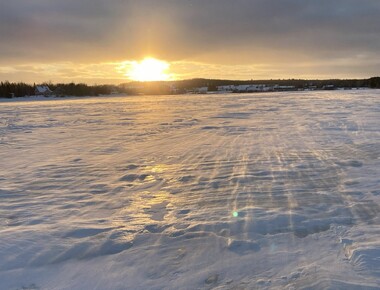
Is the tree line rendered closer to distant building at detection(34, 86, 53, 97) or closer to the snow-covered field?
distant building at detection(34, 86, 53, 97)

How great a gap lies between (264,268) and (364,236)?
1127mm

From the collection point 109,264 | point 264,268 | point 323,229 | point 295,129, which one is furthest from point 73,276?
point 295,129

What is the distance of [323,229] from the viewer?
3520mm

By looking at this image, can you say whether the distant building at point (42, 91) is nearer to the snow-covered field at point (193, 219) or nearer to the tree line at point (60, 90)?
the tree line at point (60, 90)

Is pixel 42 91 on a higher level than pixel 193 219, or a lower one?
higher

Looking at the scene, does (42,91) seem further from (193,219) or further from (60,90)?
(193,219)

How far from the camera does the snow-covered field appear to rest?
2795mm

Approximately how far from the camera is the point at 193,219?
3.86 m

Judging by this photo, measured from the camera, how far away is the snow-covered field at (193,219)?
9.17 ft

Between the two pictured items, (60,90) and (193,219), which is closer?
(193,219)

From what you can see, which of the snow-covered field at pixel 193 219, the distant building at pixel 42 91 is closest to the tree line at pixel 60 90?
the distant building at pixel 42 91

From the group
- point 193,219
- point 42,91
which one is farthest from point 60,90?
point 193,219

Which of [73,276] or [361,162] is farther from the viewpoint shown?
[361,162]

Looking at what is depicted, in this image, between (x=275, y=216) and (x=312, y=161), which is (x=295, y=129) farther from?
(x=275, y=216)
